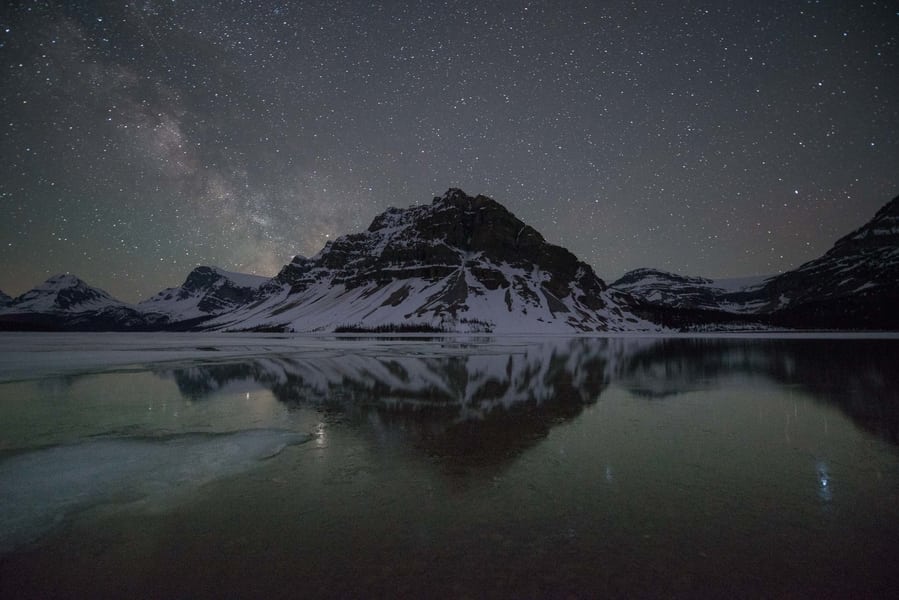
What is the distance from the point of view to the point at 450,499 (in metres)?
9.51

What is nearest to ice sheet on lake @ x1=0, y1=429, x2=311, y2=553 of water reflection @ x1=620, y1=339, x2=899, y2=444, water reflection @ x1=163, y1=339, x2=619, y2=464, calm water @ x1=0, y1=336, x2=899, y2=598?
calm water @ x1=0, y1=336, x2=899, y2=598

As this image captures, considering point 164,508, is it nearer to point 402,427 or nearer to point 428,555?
point 428,555

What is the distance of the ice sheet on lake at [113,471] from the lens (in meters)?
9.16

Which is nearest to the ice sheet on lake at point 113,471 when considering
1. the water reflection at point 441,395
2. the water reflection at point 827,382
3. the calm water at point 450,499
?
the calm water at point 450,499

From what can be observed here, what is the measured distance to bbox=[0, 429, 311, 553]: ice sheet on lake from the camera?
360 inches

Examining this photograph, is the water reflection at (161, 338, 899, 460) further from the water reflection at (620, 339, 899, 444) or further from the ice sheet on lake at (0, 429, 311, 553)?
the ice sheet on lake at (0, 429, 311, 553)

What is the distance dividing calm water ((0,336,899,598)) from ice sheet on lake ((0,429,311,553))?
0.07 metres

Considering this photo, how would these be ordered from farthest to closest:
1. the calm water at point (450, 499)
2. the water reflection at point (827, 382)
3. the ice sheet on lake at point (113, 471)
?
1. the water reflection at point (827, 382)
2. the ice sheet on lake at point (113, 471)
3. the calm water at point (450, 499)

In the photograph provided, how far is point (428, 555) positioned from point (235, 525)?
397cm

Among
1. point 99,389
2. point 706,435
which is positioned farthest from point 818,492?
point 99,389

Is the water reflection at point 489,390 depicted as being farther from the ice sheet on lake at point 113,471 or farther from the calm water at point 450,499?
the ice sheet on lake at point 113,471

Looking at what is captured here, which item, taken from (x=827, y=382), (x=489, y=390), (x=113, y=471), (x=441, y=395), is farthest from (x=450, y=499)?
(x=827, y=382)

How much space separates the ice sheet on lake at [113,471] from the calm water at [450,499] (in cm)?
7

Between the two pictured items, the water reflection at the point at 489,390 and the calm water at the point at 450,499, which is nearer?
the calm water at the point at 450,499
